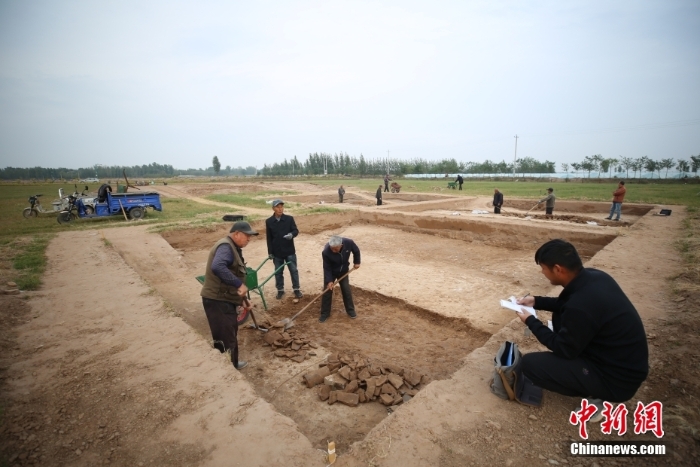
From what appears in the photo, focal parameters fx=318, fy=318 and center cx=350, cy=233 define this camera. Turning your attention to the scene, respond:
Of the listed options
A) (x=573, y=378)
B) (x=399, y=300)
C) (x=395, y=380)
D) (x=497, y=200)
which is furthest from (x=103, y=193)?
(x=497, y=200)

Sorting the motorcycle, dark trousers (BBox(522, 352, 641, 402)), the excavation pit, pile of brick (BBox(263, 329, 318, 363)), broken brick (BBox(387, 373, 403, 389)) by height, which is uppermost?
the motorcycle

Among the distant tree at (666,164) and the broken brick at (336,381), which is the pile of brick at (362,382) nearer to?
the broken brick at (336,381)

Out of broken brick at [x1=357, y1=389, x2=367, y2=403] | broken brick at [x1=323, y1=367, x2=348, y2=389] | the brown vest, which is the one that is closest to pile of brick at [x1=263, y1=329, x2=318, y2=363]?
broken brick at [x1=323, y1=367, x2=348, y2=389]

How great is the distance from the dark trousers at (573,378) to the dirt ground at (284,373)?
269 mm

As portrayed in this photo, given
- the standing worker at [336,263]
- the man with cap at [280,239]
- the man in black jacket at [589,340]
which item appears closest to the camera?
the man in black jacket at [589,340]

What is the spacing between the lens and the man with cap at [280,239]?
5.80 m

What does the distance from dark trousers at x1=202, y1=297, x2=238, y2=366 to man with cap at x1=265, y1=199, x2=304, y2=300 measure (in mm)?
2048

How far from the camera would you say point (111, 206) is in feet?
42.8

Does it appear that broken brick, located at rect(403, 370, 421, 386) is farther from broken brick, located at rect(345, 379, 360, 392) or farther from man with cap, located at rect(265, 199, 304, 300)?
man with cap, located at rect(265, 199, 304, 300)

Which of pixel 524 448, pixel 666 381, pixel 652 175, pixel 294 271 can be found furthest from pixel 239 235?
pixel 652 175

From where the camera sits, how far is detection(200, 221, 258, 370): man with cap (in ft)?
10.9

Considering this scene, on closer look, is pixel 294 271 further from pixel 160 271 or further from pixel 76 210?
pixel 76 210

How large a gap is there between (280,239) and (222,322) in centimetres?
246

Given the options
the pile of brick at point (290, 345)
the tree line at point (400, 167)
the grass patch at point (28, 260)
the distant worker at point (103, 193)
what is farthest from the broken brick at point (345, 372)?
the tree line at point (400, 167)
